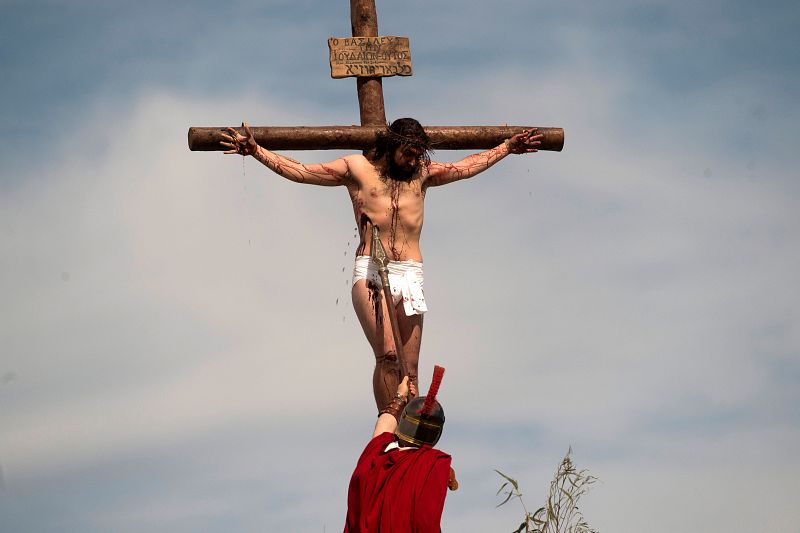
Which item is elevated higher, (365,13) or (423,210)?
(365,13)

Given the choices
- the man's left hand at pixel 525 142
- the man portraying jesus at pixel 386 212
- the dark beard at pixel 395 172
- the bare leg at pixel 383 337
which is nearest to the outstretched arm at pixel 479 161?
the man's left hand at pixel 525 142

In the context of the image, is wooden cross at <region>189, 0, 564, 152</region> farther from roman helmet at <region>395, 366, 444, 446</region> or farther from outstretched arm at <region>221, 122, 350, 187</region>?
roman helmet at <region>395, 366, 444, 446</region>

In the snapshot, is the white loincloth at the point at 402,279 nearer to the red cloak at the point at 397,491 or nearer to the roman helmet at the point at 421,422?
the roman helmet at the point at 421,422

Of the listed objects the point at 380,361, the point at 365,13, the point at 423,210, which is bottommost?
the point at 380,361

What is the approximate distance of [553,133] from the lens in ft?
42.2

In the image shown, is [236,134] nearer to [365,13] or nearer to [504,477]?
[365,13]

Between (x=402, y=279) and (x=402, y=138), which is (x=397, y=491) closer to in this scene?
(x=402, y=279)

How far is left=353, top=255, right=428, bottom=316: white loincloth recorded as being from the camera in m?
11.7

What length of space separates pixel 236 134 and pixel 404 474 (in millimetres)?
3740

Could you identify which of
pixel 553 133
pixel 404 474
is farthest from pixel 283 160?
pixel 404 474

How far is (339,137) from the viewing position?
39.7ft

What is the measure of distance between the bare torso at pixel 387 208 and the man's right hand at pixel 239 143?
0.76 metres

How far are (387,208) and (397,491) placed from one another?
334 centimetres

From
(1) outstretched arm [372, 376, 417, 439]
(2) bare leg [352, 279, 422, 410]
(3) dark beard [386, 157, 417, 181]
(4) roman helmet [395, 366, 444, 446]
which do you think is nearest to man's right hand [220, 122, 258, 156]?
(3) dark beard [386, 157, 417, 181]
